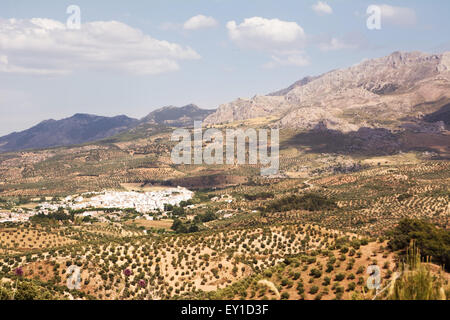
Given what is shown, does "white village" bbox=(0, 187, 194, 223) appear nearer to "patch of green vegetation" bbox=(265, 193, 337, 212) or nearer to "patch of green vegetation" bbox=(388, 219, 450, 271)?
"patch of green vegetation" bbox=(265, 193, 337, 212)

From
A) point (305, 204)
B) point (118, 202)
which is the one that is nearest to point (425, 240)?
point (305, 204)

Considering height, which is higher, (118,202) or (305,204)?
(305,204)

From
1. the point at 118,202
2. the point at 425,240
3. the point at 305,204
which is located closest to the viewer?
the point at 425,240

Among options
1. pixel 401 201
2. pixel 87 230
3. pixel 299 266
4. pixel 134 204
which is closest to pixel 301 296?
pixel 299 266

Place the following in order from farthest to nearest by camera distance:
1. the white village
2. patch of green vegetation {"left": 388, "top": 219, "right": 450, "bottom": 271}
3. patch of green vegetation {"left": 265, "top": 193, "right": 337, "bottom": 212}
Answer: the white village, patch of green vegetation {"left": 265, "top": 193, "right": 337, "bottom": 212}, patch of green vegetation {"left": 388, "top": 219, "right": 450, "bottom": 271}

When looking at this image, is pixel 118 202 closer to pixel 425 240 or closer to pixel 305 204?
pixel 305 204

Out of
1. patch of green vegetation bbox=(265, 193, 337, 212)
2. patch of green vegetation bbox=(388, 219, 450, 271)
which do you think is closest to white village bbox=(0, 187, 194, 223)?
patch of green vegetation bbox=(265, 193, 337, 212)

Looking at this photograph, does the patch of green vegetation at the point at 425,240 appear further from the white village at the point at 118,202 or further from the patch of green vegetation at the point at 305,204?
the white village at the point at 118,202

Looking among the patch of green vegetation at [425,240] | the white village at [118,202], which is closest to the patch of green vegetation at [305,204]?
the white village at [118,202]

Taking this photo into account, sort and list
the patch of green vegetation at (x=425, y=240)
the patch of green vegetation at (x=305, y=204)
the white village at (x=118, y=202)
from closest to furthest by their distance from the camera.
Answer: the patch of green vegetation at (x=425, y=240), the patch of green vegetation at (x=305, y=204), the white village at (x=118, y=202)
